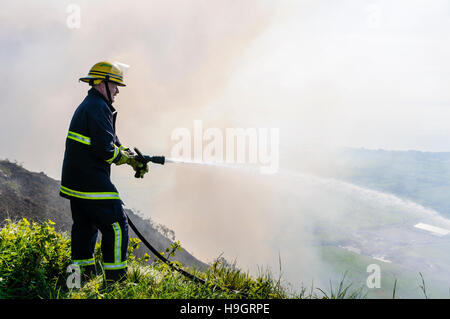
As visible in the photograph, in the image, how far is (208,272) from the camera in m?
5.23

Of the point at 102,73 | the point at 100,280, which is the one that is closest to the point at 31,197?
the point at 100,280

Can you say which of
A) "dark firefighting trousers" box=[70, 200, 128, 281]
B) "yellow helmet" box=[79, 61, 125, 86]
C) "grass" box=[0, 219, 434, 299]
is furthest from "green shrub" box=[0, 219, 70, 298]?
"yellow helmet" box=[79, 61, 125, 86]

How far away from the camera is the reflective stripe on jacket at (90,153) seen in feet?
14.4

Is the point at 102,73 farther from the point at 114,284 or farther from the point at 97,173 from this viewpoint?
the point at 114,284

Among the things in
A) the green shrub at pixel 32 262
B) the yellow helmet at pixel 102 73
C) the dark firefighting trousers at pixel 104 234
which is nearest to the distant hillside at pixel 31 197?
the green shrub at pixel 32 262

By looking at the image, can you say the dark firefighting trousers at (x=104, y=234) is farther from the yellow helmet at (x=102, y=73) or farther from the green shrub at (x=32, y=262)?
the yellow helmet at (x=102, y=73)

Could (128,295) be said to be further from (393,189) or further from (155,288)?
(393,189)

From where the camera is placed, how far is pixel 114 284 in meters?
4.42

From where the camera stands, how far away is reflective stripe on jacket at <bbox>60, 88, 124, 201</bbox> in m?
4.38

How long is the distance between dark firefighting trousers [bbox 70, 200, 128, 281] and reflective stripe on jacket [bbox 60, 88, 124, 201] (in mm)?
147

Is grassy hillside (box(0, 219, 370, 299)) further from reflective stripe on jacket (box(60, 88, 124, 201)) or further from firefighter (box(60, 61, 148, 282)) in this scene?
reflective stripe on jacket (box(60, 88, 124, 201))

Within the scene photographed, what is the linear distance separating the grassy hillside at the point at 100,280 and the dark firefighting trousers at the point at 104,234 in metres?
0.22

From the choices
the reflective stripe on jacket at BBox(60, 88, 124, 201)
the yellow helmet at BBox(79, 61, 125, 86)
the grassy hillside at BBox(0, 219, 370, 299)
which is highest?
the yellow helmet at BBox(79, 61, 125, 86)

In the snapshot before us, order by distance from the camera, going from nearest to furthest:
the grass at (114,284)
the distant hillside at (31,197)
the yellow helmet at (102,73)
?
1. the grass at (114,284)
2. the yellow helmet at (102,73)
3. the distant hillside at (31,197)
